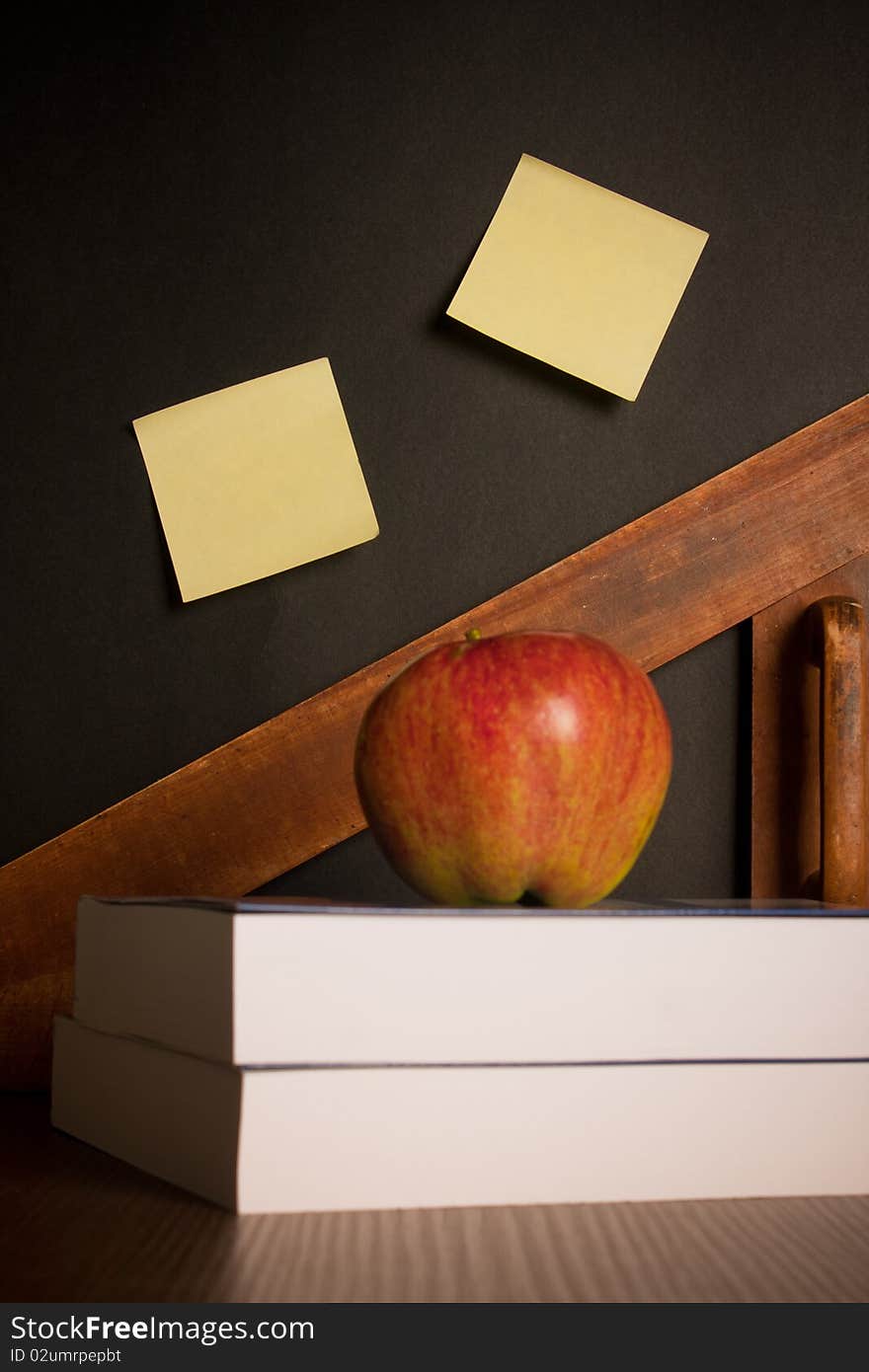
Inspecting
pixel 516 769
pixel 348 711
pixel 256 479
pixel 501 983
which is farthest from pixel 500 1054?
pixel 256 479

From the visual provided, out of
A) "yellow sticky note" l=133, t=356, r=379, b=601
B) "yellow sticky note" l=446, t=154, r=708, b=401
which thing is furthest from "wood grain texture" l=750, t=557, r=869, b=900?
"yellow sticky note" l=133, t=356, r=379, b=601

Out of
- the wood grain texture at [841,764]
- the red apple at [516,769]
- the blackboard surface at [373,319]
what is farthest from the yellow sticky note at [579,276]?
the red apple at [516,769]

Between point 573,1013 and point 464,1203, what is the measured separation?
0.31 feet

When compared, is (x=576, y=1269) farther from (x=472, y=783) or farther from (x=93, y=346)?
(x=93, y=346)

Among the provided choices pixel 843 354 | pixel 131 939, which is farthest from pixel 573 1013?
pixel 843 354

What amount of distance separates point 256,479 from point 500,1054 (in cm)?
53

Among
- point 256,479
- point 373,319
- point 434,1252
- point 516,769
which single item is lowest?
point 434,1252

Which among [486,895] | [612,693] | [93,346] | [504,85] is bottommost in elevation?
[486,895]

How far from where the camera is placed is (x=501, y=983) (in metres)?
0.53

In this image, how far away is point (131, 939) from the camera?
61 cm

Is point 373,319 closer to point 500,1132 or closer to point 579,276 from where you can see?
point 579,276

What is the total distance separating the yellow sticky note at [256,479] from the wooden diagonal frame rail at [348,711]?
11cm

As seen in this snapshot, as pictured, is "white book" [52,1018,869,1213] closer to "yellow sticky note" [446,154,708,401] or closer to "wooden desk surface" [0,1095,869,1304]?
"wooden desk surface" [0,1095,869,1304]

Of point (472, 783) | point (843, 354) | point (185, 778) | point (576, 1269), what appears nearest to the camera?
point (576, 1269)
